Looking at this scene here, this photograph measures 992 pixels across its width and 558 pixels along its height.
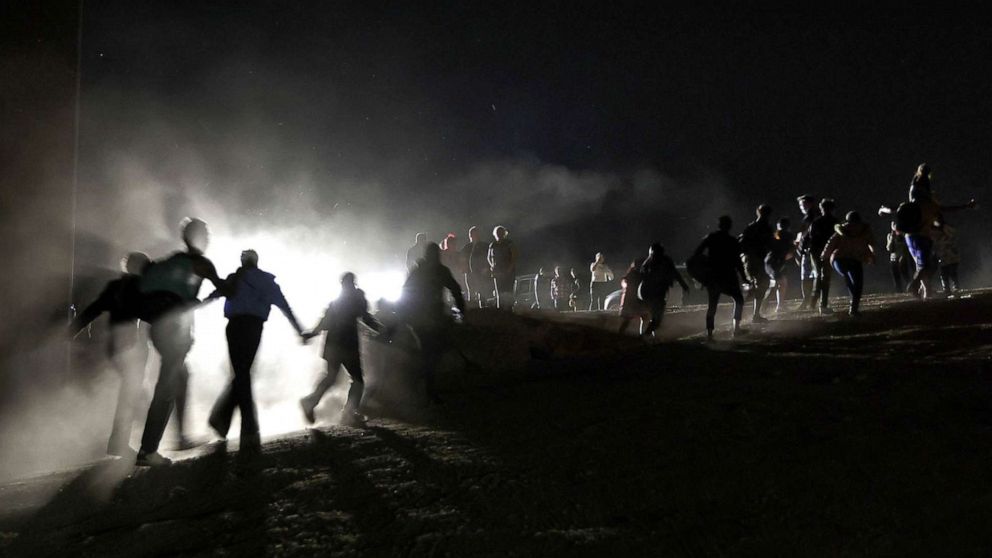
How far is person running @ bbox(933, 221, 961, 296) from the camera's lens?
36.2 feet

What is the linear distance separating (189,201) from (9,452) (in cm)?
1528

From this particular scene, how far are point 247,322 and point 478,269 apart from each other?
9182mm

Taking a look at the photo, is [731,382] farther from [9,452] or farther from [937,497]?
[9,452]

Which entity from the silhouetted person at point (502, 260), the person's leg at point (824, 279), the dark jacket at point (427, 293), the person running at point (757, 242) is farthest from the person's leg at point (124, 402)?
the person's leg at point (824, 279)

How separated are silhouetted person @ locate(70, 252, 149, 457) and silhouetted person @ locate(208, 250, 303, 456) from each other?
2.36 feet

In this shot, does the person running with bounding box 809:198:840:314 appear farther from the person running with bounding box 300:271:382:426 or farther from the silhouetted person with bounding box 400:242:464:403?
the person running with bounding box 300:271:382:426

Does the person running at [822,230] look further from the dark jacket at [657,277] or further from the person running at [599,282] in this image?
the person running at [599,282]

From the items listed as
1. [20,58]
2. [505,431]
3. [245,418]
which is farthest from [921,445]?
[20,58]

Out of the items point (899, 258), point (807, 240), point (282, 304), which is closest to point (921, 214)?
point (807, 240)

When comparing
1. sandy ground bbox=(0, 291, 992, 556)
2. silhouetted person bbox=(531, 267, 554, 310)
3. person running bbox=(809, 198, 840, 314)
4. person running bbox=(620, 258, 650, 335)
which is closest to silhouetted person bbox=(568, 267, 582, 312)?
silhouetted person bbox=(531, 267, 554, 310)

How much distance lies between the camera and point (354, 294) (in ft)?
25.6

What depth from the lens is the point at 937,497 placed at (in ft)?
13.3

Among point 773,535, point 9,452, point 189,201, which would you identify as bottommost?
point 9,452

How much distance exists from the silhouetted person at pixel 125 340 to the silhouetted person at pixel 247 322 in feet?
2.36
